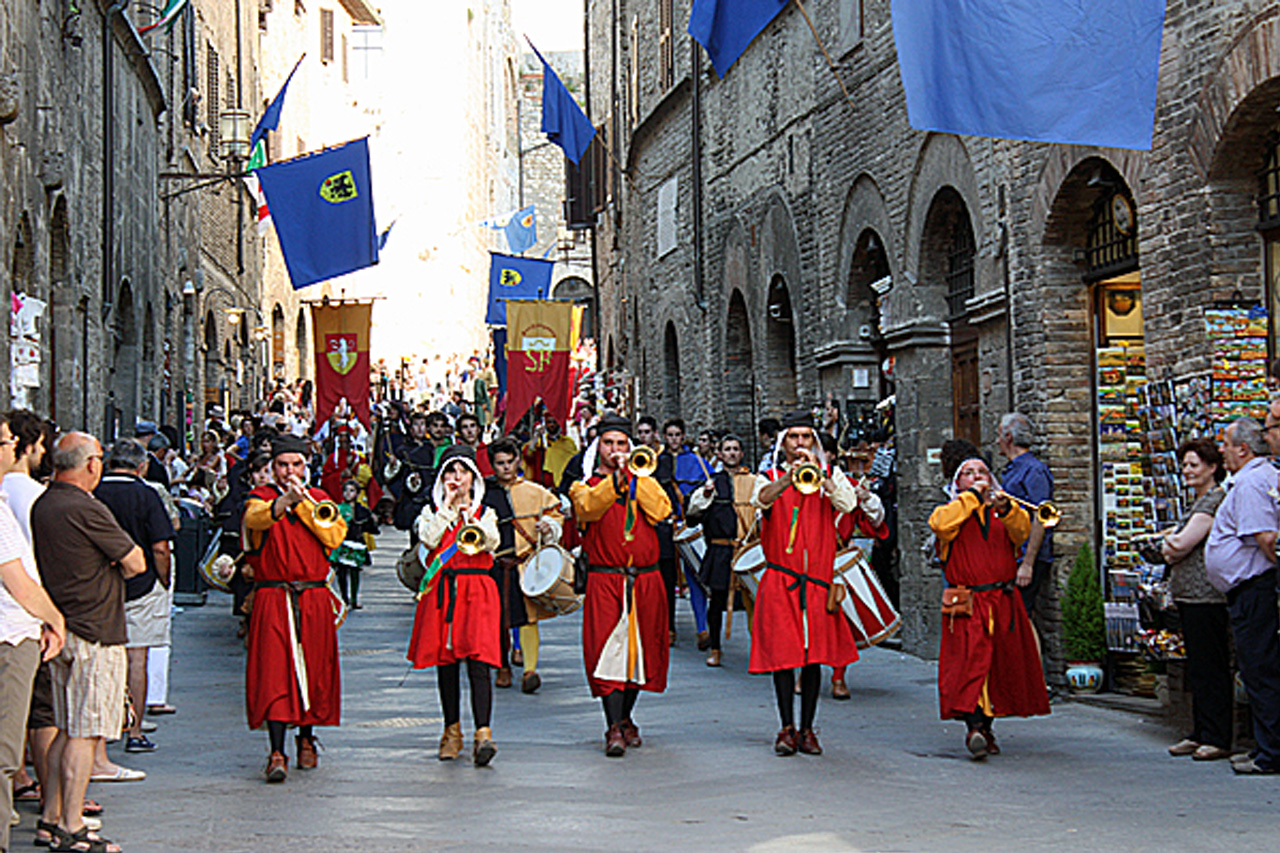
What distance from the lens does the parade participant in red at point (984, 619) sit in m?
7.79

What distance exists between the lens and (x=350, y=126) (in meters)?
48.7

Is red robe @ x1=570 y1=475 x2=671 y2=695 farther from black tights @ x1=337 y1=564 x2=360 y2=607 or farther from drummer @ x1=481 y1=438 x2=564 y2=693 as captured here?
black tights @ x1=337 y1=564 x2=360 y2=607

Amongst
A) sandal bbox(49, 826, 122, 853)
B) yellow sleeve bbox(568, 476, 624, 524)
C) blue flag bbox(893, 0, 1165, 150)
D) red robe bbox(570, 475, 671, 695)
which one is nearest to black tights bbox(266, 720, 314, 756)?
sandal bbox(49, 826, 122, 853)

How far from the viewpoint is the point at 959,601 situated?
25.9 feet

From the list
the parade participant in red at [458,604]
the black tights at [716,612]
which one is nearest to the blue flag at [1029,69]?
the parade participant in red at [458,604]

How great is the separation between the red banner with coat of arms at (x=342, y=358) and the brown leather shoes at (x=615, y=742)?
8.64m

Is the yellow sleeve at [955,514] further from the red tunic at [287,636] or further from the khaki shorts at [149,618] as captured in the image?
the khaki shorts at [149,618]

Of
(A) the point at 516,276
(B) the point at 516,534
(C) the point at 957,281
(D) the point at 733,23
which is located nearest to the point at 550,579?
(B) the point at 516,534

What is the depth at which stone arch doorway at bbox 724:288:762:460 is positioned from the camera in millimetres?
18781

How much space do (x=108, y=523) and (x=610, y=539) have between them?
9.57 feet

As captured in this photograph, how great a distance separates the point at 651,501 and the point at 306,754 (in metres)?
2.16

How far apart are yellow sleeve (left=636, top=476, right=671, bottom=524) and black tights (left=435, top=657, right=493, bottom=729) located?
46.6 inches

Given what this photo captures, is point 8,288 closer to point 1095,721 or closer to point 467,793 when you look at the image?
point 467,793

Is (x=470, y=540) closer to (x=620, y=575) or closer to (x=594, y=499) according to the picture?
(x=594, y=499)
